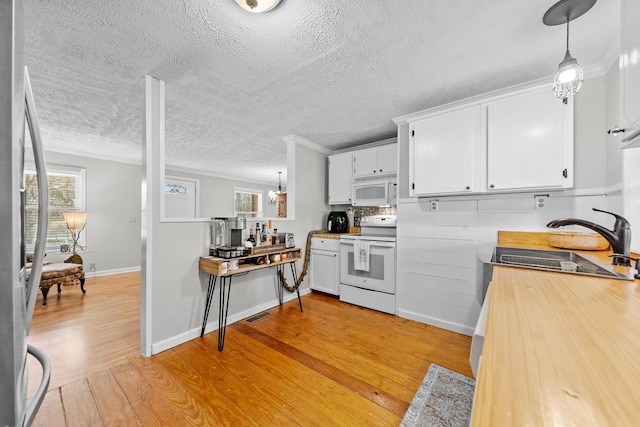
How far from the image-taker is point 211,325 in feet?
8.11

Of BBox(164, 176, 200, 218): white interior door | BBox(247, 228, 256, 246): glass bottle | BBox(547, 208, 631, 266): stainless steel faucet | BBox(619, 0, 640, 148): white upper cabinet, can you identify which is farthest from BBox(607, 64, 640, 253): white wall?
BBox(164, 176, 200, 218): white interior door

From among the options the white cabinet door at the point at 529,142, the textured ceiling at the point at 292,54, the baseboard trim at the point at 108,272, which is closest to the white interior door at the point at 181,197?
the baseboard trim at the point at 108,272

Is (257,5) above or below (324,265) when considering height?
above

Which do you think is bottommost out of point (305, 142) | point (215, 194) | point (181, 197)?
point (181, 197)

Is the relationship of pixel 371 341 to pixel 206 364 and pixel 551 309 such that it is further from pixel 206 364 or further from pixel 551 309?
pixel 551 309

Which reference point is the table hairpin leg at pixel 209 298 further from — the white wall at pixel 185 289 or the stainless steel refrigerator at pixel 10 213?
the stainless steel refrigerator at pixel 10 213

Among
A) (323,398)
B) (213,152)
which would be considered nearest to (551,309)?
(323,398)

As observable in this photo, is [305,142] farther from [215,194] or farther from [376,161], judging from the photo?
[215,194]

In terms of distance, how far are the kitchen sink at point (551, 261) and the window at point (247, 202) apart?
6.19m

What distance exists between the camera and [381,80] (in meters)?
2.11

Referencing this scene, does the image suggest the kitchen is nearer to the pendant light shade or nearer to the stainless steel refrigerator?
the pendant light shade

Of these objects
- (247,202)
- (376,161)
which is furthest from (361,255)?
(247,202)

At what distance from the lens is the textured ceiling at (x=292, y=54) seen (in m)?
1.41

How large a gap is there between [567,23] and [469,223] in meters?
1.57
